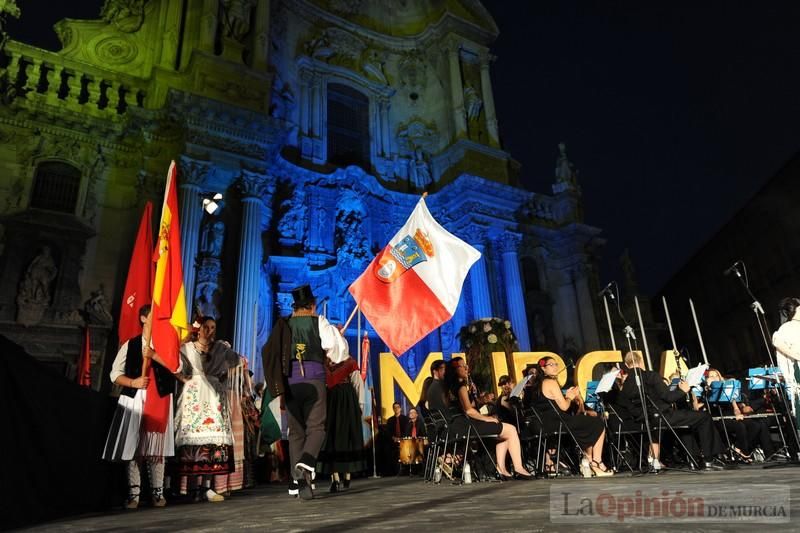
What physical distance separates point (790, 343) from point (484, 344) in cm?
749

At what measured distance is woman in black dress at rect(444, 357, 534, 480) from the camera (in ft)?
18.7

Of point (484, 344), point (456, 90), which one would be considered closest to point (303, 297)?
point (484, 344)

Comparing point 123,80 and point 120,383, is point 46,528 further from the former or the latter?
point 123,80

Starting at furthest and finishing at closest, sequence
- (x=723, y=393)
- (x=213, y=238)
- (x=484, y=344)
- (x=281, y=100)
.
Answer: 1. (x=281, y=100)
2. (x=484, y=344)
3. (x=213, y=238)
4. (x=723, y=393)

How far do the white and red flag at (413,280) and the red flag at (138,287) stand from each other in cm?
236

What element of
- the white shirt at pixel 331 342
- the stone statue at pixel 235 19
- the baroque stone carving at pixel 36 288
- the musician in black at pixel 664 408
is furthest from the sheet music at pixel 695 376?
the stone statue at pixel 235 19

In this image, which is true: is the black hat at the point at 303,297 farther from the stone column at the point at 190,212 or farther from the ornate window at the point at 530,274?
the ornate window at the point at 530,274

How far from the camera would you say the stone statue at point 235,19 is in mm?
14148

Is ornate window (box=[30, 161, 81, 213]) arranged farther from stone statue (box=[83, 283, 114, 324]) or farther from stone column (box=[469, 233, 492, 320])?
stone column (box=[469, 233, 492, 320])

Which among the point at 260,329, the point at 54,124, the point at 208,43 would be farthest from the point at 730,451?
the point at 54,124

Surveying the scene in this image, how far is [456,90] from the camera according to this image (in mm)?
18969

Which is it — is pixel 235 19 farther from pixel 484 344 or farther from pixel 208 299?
pixel 484 344

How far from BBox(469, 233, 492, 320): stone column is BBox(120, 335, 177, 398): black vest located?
38.7ft

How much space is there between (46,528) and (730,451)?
25.3 feet
